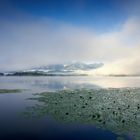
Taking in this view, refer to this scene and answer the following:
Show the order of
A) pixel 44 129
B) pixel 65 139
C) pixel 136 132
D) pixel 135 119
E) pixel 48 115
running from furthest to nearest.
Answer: pixel 48 115 → pixel 135 119 → pixel 44 129 → pixel 136 132 → pixel 65 139

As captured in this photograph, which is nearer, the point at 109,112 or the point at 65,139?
the point at 65,139

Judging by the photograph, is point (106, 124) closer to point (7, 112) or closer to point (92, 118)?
point (92, 118)

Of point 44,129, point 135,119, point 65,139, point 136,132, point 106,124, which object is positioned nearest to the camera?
point 65,139

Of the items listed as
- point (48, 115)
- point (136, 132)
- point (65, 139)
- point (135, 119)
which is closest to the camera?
point (65, 139)

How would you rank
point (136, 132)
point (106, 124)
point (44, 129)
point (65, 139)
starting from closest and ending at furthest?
point (65, 139), point (136, 132), point (44, 129), point (106, 124)

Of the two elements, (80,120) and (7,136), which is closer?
(7,136)

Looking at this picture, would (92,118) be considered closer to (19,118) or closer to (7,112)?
(19,118)

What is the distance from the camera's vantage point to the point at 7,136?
1867cm

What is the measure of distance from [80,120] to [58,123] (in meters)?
2.70

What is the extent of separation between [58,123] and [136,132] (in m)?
7.70

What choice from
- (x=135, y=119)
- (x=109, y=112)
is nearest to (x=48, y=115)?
(x=109, y=112)

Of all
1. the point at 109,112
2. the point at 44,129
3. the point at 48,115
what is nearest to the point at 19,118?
the point at 48,115

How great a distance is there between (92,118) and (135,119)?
4.64 metres

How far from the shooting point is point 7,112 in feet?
94.5
